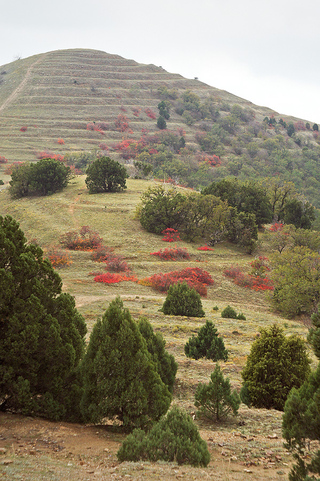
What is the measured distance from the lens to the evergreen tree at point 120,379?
662 cm

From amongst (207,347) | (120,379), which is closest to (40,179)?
(207,347)

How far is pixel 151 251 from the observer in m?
33.8

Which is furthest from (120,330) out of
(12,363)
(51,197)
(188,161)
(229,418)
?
(188,161)

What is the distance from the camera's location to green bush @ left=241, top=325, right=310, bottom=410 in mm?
8750

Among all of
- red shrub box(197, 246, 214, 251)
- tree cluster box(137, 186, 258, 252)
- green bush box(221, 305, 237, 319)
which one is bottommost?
red shrub box(197, 246, 214, 251)

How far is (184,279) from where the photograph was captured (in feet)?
87.0

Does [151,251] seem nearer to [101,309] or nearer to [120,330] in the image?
[101,309]

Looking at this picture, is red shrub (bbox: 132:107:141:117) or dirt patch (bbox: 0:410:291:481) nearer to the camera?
dirt patch (bbox: 0:410:291:481)

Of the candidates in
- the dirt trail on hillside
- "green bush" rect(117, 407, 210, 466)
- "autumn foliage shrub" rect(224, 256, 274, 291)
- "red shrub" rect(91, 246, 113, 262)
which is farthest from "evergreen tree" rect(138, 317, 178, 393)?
the dirt trail on hillside

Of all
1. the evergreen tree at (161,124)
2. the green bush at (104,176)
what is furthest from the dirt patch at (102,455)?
the evergreen tree at (161,124)

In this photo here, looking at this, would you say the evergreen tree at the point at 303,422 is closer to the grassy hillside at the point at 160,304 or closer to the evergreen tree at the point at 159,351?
the grassy hillside at the point at 160,304

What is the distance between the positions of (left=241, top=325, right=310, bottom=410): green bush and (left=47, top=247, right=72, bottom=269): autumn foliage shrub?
2170cm

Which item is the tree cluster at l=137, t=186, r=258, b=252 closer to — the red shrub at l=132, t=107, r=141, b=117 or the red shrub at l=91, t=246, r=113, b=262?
the red shrub at l=91, t=246, r=113, b=262

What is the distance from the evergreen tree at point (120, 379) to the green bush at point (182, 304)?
12187mm
